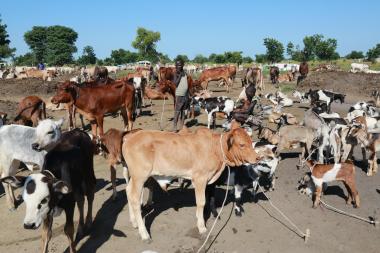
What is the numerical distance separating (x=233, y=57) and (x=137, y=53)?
1262 inches

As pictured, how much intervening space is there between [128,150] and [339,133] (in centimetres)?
629

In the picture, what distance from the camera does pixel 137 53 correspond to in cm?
9581

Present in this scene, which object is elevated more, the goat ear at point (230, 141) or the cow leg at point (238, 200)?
the goat ear at point (230, 141)

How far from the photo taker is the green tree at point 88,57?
83875 millimetres

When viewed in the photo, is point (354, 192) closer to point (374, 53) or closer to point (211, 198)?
point (211, 198)

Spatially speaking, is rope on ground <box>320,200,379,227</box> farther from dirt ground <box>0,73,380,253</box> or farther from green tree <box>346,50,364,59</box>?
green tree <box>346,50,364,59</box>

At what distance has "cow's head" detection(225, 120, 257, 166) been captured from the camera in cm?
580

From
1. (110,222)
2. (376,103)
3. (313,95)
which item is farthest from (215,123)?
(110,222)

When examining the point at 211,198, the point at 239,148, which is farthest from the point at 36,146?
the point at 239,148

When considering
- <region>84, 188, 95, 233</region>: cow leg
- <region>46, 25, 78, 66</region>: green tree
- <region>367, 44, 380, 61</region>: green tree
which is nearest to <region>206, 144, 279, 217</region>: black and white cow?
<region>84, 188, 95, 233</region>: cow leg

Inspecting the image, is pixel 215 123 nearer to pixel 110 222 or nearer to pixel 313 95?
pixel 313 95

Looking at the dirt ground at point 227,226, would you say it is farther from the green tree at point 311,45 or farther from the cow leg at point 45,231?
the green tree at point 311,45

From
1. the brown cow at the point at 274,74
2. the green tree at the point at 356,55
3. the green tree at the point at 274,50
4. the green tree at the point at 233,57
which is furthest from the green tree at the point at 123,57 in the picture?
the brown cow at the point at 274,74

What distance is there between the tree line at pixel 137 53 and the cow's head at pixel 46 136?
5944 centimetres
